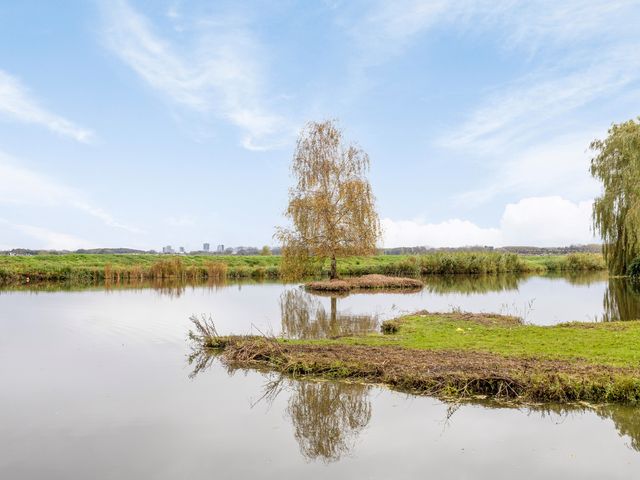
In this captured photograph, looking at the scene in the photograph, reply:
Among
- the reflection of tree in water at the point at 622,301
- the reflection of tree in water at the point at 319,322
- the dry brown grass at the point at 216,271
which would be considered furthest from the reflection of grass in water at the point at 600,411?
the dry brown grass at the point at 216,271

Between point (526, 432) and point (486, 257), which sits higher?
point (486, 257)

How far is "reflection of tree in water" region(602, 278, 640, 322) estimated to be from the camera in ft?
53.9

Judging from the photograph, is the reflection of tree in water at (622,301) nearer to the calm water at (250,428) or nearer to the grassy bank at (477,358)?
the grassy bank at (477,358)

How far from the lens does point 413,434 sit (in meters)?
6.34

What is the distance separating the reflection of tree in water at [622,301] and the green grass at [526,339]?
124 inches

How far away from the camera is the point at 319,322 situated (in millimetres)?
16078

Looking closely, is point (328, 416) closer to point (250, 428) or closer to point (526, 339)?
point (250, 428)

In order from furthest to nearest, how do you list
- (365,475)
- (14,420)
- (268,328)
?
(268,328) < (14,420) < (365,475)

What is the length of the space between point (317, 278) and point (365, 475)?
116 feet

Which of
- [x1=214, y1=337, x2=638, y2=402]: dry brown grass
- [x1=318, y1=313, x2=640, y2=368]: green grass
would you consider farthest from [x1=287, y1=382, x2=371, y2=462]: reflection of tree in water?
[x1=318, y1=313, x2=640, y2=368]: green grass

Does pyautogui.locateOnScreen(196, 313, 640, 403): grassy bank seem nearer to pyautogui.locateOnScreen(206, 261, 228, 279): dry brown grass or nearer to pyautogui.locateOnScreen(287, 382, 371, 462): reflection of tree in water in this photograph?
pyautogui.locateOnScreen(287, 382, 371, 462): reflection of tree in water

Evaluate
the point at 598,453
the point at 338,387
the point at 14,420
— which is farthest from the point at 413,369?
the point at 14,420

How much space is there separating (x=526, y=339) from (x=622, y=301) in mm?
11926

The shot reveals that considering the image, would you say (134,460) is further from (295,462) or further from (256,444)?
(295,462)
